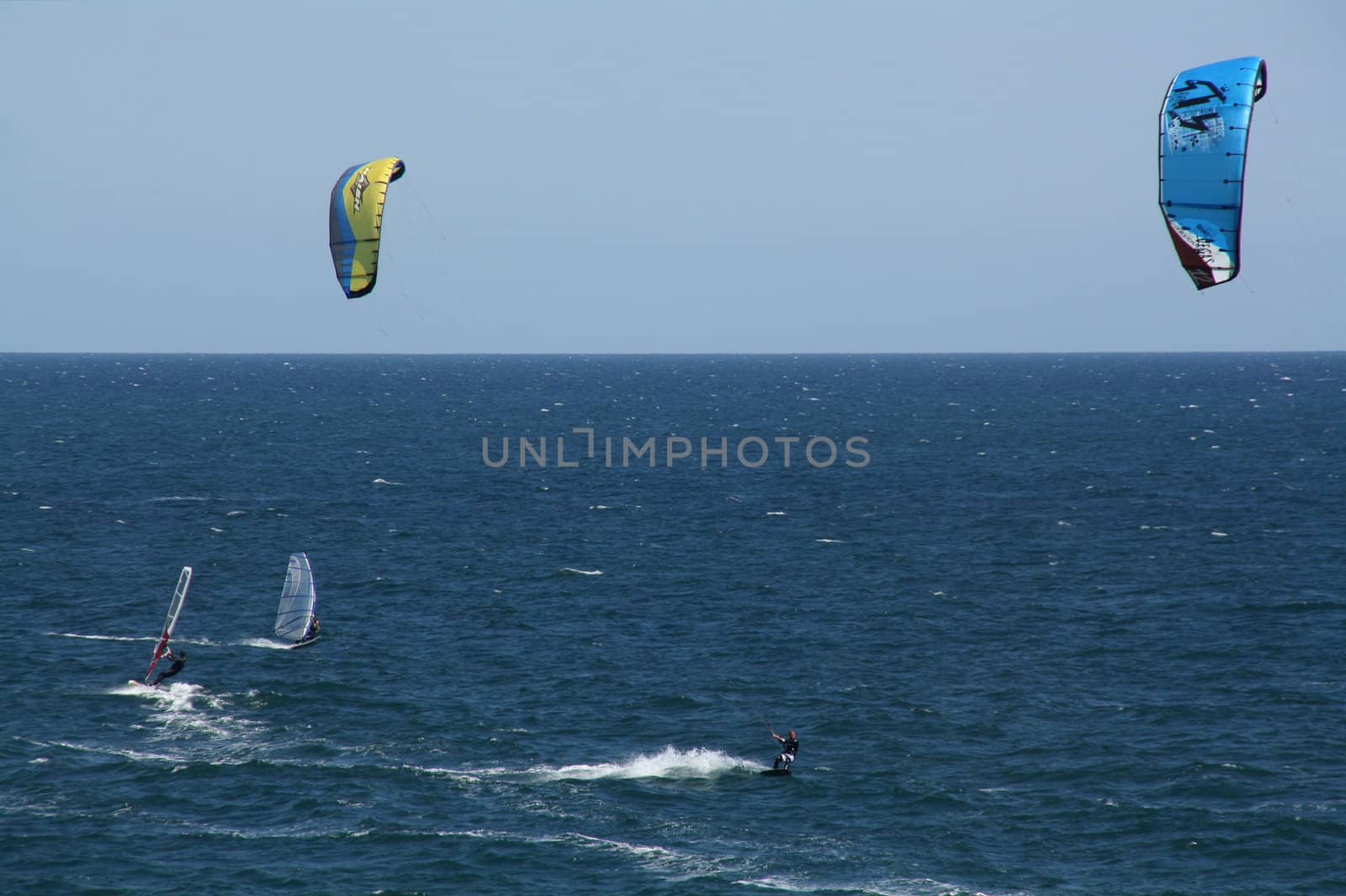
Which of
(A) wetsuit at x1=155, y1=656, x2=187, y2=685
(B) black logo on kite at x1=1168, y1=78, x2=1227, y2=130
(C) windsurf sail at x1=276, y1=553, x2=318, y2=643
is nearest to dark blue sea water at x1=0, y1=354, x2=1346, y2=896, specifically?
(A) wetsuit at x1=155, y1=656, x2=187, y2=685

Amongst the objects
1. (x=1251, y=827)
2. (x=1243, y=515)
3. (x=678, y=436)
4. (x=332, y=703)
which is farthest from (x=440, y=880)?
(x=678, y=436)

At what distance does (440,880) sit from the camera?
38.0 metres

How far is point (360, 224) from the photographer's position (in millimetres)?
54969

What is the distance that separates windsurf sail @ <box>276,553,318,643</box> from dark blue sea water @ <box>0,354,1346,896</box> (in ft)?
3.96

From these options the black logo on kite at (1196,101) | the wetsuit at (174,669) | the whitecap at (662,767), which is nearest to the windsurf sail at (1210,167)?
the black logo on kite at (1196,101)

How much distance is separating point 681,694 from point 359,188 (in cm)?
2605

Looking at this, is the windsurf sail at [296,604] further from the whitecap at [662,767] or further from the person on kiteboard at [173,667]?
the whitecap at [662,767]

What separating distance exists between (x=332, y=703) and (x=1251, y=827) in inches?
1396

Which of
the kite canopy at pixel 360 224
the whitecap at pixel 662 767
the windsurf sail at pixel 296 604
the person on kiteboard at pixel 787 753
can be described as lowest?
the whitecap at pixel 662 767

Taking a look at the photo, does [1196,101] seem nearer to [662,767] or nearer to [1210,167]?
[1210,167]

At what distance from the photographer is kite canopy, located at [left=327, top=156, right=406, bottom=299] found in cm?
5431

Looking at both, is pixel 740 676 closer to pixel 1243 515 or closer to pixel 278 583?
pixel 278 583

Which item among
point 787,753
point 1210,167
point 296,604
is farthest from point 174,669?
point 1210,167

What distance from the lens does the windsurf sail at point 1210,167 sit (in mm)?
34625
